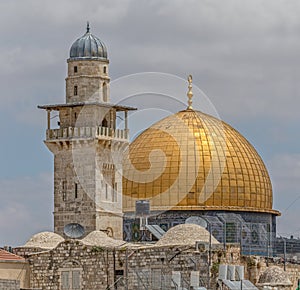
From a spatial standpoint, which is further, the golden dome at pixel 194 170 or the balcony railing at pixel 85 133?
the golden dome at pixel 194 170

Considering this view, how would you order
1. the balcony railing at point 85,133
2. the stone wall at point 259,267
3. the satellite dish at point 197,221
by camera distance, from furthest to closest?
the balcony railing at point 85,133, the satellite dish at point 197,221, the stone wall at point 259,267

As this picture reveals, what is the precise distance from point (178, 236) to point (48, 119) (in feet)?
49.1

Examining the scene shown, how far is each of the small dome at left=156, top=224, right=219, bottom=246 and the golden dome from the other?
1249 cm

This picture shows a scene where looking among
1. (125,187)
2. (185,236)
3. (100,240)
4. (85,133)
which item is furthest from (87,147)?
(185,236)

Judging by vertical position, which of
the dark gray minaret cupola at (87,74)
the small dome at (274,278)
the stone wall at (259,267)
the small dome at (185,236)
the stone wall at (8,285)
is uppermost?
the dark gray minaret cupola at (87,74)

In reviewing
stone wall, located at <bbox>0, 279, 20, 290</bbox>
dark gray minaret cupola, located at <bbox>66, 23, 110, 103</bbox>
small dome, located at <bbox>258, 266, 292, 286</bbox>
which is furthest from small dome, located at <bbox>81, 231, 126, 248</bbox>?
stone wall, located at <bbox>0, 279, 20, 290</bbox>

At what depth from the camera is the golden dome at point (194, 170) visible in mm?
84500

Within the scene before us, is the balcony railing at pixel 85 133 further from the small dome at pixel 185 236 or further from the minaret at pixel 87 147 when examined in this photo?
the small dome at pixel 185 236

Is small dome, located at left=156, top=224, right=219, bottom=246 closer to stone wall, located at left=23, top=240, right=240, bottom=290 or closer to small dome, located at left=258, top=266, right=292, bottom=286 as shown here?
stone wall, located at left=23, top=240, right=240, bottom=290

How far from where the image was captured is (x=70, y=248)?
72625 mm

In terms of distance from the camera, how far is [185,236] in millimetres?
71000

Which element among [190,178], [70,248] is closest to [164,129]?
[190,178]

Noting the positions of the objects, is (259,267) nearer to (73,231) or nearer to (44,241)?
(73,231)

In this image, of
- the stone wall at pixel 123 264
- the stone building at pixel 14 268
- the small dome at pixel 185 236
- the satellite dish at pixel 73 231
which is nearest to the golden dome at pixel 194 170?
the satellite dish at pixel 73 231
